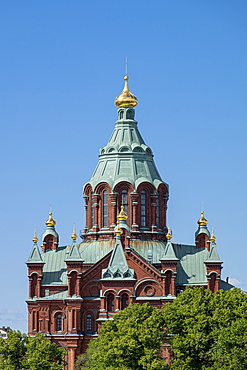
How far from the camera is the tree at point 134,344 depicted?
86225 mm

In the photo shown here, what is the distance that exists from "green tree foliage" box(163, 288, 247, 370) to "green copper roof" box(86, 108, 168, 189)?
65.0 ft

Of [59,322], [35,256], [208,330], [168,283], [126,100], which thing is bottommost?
[208,330]

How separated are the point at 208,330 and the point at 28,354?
1202 centimetres

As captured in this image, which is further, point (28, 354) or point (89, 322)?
point (89, 322)

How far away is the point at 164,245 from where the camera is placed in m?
108

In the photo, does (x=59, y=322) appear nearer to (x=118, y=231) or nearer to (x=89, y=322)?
(x=89, y=322)

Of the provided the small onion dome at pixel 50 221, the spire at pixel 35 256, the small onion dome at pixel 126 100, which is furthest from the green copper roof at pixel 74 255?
the small onion dome at pixel 126 100

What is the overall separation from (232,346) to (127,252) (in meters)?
21.1

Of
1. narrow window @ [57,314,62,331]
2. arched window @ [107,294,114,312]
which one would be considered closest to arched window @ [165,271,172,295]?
arched window @ [107,294,114,312]

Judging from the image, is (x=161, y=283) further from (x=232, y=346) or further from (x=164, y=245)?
(x=232, y=346)

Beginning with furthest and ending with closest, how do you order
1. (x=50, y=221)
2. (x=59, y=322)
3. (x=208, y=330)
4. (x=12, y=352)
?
(x=50, y=221), (x=59, y=322), (x=12, y=352), (x=208, y=330)

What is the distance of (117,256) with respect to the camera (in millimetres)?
103125

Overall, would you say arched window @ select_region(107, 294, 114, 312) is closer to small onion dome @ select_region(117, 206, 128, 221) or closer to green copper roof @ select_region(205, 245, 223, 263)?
small onion dome @ select_region(117, 206, 128, 221)

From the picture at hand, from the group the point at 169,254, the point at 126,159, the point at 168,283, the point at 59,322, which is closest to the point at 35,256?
the point at 59,322
